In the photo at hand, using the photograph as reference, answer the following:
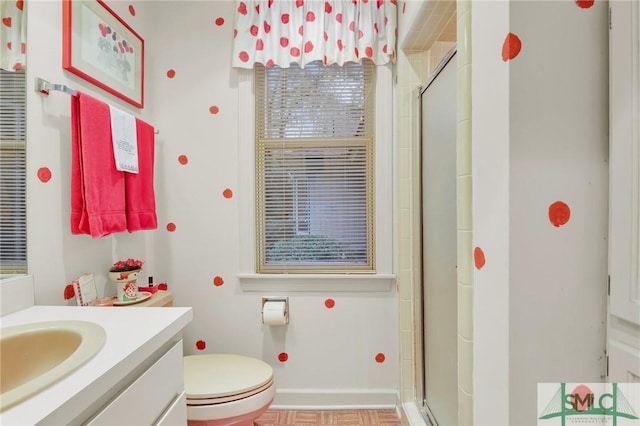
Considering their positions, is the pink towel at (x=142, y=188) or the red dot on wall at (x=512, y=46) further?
the pink towel at (x=142, y=188)

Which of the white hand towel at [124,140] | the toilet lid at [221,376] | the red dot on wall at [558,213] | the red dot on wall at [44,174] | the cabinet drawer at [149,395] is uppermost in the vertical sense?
the white hand towel at [124,140]

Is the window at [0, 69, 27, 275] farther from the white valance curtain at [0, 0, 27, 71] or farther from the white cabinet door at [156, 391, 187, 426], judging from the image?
the white cabinet door at [156, 391, 187, 426]

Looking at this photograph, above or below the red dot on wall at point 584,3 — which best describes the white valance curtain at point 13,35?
above

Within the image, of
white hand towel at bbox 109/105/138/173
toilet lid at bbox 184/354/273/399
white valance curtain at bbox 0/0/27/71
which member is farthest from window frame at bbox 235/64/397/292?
white valance curtain at bbox 0/0/27/71

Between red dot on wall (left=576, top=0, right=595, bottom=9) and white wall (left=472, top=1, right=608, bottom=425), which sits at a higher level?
red dot on wall (left=576, top=0, right=595, bottom=9)

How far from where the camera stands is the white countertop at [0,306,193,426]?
524 millimetres

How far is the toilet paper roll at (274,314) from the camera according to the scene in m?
1.67

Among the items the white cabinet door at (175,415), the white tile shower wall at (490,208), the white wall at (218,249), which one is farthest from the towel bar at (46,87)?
the white tile shower wall at (490,208)

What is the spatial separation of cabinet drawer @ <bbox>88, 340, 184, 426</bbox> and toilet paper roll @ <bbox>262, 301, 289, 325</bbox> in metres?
0.72

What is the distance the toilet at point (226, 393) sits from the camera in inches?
47.6

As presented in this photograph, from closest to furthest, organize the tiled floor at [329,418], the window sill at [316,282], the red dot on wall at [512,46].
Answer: the red dot on wall at [512,46] < the tiled floor at [329,418] < the window sill at [316,282]

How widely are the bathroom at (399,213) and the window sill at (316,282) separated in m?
0.01

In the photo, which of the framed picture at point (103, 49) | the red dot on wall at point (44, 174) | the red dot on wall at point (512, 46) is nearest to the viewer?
the red dot on wall at point (512, 46)

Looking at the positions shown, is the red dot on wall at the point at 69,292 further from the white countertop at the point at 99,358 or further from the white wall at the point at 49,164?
the white countertop at the point at 99,358
